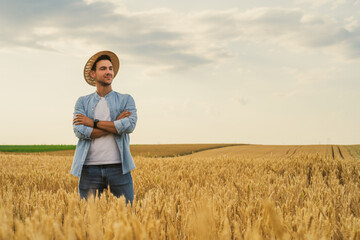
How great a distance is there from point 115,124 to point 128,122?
162 millimetres

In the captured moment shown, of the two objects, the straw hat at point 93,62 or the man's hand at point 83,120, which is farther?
the straw hat at point 93,62

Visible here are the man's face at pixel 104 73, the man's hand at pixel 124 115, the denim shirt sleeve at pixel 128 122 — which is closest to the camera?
the denim shirt sleeve at pixel 128 122

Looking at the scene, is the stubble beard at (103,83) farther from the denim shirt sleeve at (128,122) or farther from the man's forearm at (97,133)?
the man's forearm at (97,133)

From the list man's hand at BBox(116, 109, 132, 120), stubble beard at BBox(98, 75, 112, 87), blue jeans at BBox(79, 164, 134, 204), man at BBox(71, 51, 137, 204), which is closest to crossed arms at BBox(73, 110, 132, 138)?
man at BBox(71, 51, 137, 204)

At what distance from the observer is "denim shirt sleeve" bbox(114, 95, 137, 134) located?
384 cm

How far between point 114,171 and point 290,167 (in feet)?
17.3

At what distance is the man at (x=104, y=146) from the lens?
3885 millimetres

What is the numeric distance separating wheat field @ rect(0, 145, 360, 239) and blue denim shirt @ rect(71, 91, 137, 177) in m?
0.58

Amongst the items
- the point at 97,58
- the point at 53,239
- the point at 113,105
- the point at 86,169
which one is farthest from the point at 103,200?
the point at 97,58

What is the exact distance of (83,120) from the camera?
3.92 meters

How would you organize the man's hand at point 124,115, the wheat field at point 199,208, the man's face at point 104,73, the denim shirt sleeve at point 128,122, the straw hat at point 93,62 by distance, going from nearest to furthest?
the wheat field at point 199,208, the denim shirt sleeve at point 128,122, the man's hand at point 124,115, the man's face at point 104,73, the straw hat at point 93,62

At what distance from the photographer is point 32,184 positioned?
6.19m

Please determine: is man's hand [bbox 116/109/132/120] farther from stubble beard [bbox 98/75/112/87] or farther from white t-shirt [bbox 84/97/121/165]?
stubble beard [bbox 98/75/112/87]

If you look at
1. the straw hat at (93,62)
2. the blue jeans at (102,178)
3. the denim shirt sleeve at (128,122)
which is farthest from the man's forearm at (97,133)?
the straw hat at (93,62)
